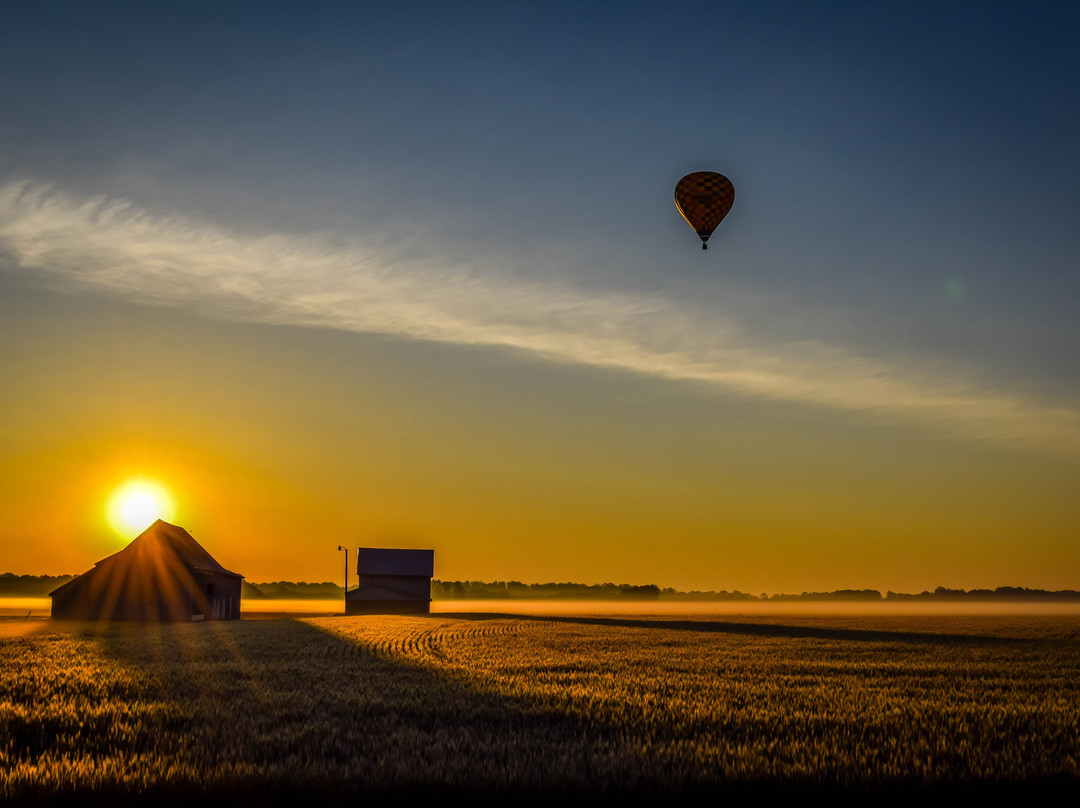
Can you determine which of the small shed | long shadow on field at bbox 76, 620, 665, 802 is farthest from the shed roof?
long shadow on field at bbox 76, 620, 665, 802

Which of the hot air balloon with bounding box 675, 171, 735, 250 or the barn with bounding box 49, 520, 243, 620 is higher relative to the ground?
the hot air balloon with bounding box 675, 171, 735, 250

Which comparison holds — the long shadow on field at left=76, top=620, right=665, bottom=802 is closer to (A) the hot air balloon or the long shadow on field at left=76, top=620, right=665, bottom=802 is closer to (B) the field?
(B) the field

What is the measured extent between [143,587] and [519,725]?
57.6 m

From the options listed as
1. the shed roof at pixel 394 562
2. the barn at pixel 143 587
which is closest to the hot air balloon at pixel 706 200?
the barn at pixel 143 587

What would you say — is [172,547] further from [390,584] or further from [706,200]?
[706,200]

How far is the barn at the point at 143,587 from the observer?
63.2 meters

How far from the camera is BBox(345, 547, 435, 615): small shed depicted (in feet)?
294

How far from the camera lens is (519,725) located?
13766 mm

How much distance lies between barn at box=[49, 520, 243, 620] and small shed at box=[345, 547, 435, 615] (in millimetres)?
23284

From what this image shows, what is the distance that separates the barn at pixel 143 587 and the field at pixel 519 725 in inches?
1464

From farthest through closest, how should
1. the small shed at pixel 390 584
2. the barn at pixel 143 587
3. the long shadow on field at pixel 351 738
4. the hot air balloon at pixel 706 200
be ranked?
1. the small shed at pixel 390 584
2. the barn at pixel 143 587
3. the hot air balloon at pixel 706 200
4. the long shadow on field at pixel 351 738

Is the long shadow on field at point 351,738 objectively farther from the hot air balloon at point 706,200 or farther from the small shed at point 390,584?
the small shed at point 390,584

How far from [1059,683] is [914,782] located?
1577 centimetres

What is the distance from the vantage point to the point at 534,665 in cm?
2522
